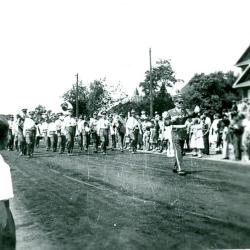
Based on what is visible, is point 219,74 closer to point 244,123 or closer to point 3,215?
point 244,123

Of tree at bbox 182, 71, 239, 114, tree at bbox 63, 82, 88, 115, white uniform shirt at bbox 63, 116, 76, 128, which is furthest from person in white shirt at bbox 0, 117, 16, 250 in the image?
white uniform shirt at bbox 63, 116, 76, 128

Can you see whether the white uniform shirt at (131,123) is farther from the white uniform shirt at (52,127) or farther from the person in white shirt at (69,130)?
the white uniform shirt at (52,127)

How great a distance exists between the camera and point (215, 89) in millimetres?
5098

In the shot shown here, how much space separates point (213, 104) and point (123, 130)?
14.4 m

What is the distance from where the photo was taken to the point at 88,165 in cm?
1280

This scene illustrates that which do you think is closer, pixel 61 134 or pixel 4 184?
pixel 4 184

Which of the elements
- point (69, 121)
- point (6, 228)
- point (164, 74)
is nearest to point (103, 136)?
point (69, 121)

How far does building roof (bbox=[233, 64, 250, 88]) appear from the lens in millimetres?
5012

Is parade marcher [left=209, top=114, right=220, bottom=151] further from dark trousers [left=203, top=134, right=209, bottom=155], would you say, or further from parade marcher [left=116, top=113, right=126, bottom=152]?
parade marcher [left=116, top=113, right=126, bottom=152]

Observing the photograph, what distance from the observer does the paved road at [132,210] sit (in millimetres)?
4918

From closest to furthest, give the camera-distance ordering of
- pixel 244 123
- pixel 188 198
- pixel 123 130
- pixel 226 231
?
pixel 226 231 → pixel 244 123 → pixel 188 198 → pixel 123 130

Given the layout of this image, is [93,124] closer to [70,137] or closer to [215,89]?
[70,137]

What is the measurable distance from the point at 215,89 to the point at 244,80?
35cm

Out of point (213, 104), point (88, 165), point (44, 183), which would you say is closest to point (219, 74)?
point (213, 104)
